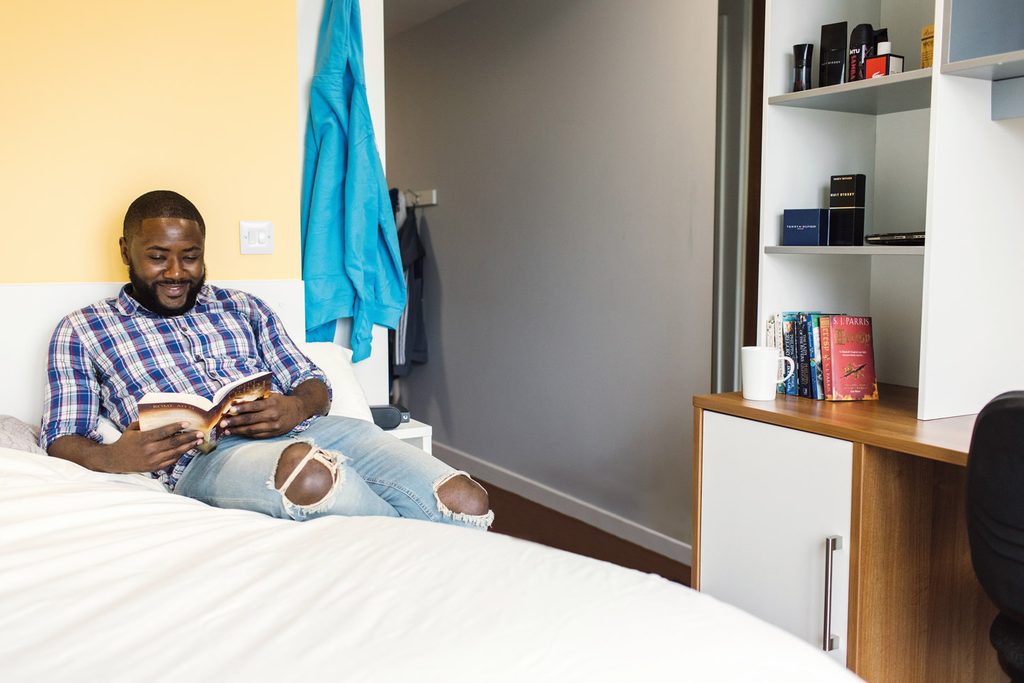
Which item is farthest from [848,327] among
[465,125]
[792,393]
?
[465,125]

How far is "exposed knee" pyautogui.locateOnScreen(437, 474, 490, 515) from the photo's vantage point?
1.94 meters

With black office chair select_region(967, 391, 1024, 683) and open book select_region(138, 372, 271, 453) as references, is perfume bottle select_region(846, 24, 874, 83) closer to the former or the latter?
black office chair select_region(967, 391, 1024, 683)

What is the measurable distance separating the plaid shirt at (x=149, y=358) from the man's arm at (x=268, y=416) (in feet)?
0.24

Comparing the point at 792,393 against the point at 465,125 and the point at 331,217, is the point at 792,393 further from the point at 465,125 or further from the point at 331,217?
the point at 465,125

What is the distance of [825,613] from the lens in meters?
1.87

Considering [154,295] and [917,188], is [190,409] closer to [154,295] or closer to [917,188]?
[154,295]

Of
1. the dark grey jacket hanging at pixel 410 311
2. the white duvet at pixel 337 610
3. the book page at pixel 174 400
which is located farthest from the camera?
the dark grey jacket hanging at pixel 410 311

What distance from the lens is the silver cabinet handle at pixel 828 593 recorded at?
1850 mm

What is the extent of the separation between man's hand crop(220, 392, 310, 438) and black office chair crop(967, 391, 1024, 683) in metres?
1.35

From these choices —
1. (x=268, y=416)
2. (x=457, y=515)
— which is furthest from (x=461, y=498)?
(x=268, y=416)

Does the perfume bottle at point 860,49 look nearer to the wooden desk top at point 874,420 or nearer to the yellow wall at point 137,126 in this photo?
the wooden desk top at point 874,420

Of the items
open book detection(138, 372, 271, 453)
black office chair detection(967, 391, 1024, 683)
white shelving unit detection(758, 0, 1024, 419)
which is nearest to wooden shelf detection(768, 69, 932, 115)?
white shelving unit detection(758, 0, 1024, 419)

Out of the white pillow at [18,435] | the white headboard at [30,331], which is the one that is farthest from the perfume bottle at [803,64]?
the white pillow at [18,435]

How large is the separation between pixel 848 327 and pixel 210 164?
5.52ft
